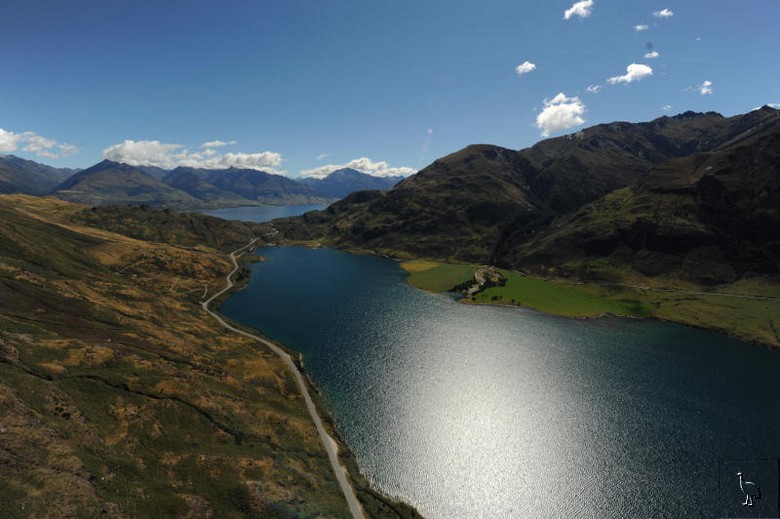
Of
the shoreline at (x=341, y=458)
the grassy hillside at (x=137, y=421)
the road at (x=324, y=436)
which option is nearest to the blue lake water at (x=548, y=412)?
the shoreline at (x=341, y=458)

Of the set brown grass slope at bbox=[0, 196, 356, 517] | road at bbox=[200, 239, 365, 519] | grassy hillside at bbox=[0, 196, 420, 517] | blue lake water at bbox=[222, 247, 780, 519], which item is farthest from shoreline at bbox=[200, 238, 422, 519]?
brown grass slope at bbox=[0, 196, 356, 517]

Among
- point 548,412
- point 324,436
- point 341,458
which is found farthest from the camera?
point 548,412

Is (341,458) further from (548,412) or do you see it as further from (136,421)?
(548,412)

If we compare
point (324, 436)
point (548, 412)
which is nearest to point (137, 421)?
point (324, 436)

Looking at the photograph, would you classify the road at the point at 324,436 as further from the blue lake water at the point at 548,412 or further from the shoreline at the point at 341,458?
the blue lake water at the point at 548,412

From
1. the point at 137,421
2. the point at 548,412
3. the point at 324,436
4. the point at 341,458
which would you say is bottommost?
the point at 341,458

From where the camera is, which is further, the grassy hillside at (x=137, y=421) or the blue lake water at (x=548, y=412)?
the blue lake water at (x=548, y=412)

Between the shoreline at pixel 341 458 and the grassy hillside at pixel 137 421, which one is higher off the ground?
the grassy hillside at pixel 137 421
